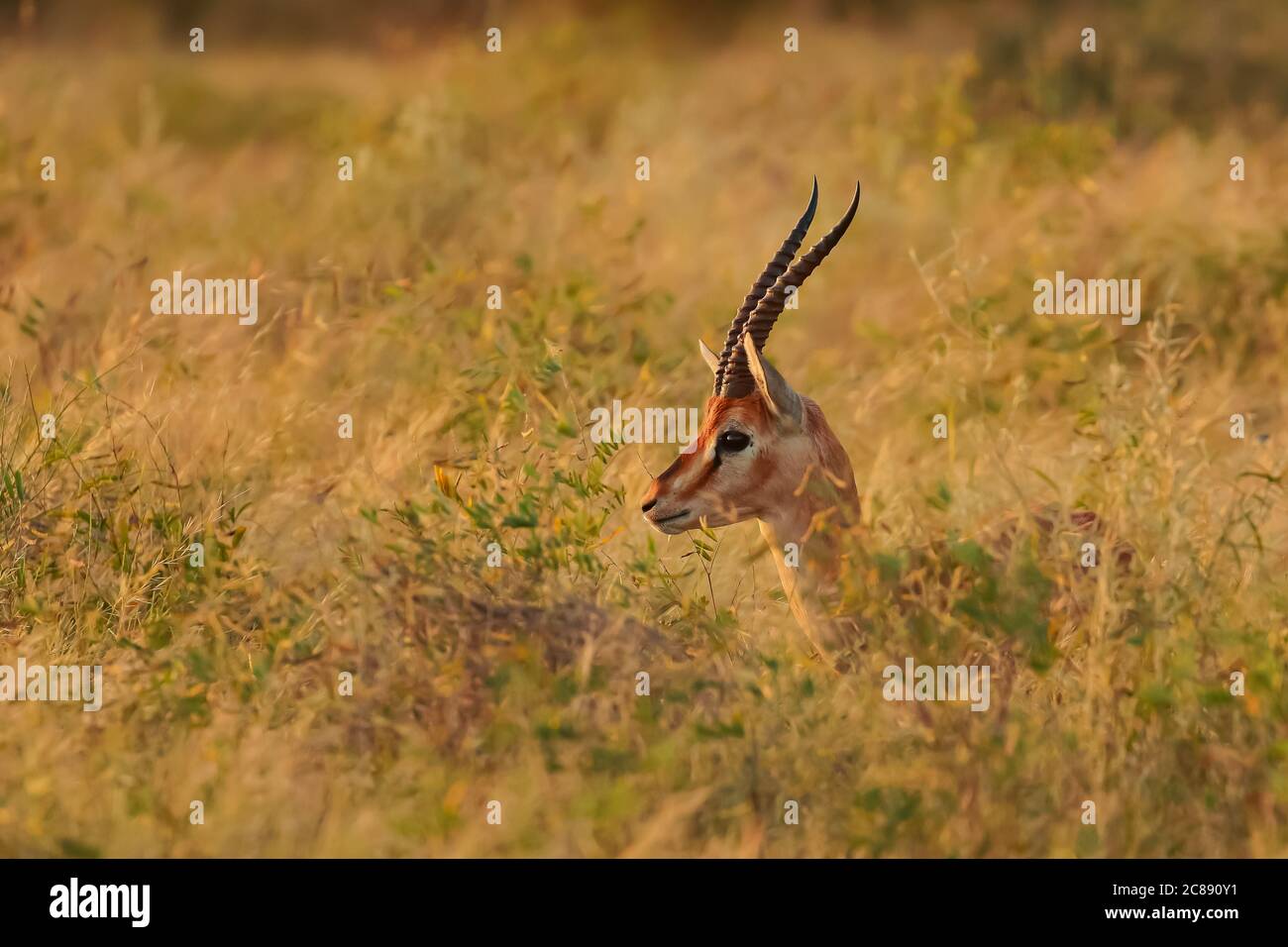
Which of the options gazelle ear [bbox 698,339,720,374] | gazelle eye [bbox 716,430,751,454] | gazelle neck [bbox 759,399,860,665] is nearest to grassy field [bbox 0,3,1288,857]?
gazelle neck [bbox 759,399,860,665]

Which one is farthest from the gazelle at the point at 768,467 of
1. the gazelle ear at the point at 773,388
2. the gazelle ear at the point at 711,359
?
the gazelle ear at the point at 711,359

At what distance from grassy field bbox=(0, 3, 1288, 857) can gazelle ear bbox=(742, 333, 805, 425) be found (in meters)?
0.37

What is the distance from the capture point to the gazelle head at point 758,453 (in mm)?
5199

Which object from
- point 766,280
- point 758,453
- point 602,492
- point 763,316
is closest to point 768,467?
point 758,453

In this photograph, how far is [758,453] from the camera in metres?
5.25

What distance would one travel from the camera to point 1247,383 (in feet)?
27.9

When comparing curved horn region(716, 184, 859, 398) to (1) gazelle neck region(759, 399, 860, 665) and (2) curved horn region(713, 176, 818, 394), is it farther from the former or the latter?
(1) gazelle neck region(759, 399, 860, 665)

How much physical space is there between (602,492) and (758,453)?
44.4 inches

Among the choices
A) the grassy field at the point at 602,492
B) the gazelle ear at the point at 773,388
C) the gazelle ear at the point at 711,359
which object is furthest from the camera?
the gazelle ear at the point at 711,359

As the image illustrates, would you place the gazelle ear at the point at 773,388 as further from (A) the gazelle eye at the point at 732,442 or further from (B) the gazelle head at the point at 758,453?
(A) the gazelle eye at the point at 732,442

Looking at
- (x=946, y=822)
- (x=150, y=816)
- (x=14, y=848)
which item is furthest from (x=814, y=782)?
(x=14, y=848)

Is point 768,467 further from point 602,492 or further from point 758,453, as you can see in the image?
point 602,492

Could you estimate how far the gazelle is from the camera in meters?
5.20

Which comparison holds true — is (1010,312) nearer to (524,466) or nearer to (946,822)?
(524,466)
